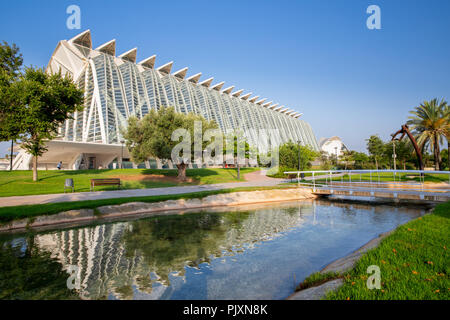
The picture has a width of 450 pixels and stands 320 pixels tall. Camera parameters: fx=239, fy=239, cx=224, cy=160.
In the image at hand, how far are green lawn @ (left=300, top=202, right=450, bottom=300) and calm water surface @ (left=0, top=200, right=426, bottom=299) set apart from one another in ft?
4.80

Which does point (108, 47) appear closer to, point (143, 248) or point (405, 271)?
point (143, 248)

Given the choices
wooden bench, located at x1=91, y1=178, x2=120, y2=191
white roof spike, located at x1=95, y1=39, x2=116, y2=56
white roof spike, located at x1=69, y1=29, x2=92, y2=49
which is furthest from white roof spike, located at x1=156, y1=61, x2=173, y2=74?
wooden bench, located at x1=91, y1=178, x2=120, y2=191

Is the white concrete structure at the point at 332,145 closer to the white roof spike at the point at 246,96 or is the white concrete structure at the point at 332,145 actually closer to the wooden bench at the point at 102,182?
the white roof spike at the point at 246,96

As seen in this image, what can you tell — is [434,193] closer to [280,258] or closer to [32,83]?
[280,258]

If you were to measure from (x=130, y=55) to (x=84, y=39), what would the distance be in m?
10.7

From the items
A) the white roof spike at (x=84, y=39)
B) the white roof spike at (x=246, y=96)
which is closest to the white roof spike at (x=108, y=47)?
the white roof spike at (x=84, y=39)

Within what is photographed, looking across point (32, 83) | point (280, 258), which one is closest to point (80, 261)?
point (280, 258)

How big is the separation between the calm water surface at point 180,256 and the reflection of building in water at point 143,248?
0.08 ft

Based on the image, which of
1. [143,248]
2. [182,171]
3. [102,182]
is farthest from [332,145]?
[143,248]

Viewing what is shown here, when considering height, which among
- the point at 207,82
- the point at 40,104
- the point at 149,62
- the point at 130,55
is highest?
the point at 130,55

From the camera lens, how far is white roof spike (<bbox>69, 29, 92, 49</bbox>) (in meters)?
53.3

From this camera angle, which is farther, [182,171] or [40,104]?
[182,171]

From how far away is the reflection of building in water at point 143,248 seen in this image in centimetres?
547

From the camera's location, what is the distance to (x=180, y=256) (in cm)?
728
